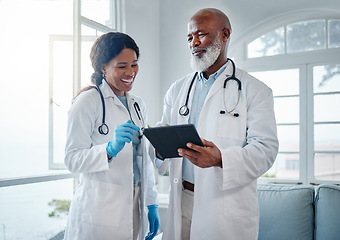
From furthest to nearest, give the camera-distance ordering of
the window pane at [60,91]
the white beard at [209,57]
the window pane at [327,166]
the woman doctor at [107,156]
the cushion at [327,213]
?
1. the window pane at [327,166]
2. the window pane at [60,91]
3. the cushion at [327,213]
4. the white beard at [209,57]
5. the woman doctor at [107,156]

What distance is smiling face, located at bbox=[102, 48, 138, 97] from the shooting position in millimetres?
1699

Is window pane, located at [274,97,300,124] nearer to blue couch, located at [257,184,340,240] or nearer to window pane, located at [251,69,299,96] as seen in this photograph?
window pane, located at [251,69,299,96]

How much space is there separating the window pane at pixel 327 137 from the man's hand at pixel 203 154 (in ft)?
6.74

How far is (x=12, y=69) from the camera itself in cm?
234

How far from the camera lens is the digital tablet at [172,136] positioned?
1212 mm

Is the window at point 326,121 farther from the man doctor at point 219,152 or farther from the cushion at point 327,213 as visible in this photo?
the man doctor at point 219,152

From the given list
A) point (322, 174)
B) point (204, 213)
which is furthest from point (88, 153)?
point (322, 174)

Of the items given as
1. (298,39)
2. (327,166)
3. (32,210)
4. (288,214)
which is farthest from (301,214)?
A: (32,210)

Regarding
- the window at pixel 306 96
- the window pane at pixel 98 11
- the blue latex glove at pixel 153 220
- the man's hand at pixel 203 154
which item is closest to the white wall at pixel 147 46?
the window pane at pixel 98 11

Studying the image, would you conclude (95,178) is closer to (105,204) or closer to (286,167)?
(105,204)

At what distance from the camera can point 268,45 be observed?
3264 millimetres

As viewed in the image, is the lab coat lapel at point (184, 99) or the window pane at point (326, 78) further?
the window pane at point (326, 78)

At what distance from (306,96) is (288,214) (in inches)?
49.4

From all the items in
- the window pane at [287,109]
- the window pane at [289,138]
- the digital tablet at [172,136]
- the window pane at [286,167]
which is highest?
the window pane at [287,109]
